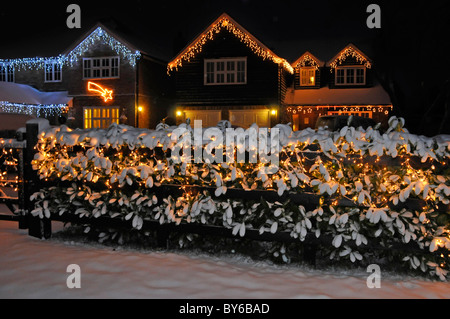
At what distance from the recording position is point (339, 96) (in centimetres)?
2858

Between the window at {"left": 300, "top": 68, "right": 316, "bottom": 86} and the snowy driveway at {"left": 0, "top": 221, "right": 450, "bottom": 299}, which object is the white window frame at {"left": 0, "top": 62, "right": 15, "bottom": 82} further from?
the snowy driveway at {"left": 0, "top": 221, "right": 450, "bottom": 299}

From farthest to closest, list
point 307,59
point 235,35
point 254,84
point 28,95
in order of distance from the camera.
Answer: point 307,59
point 28,95
point 254,84
point 235,35

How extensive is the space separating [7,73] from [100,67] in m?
8.86

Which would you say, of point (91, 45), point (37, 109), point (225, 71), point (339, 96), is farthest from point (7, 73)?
point (339, 96)

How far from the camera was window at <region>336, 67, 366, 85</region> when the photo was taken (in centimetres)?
2928

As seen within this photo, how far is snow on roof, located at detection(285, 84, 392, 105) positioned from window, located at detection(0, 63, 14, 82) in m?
21.7

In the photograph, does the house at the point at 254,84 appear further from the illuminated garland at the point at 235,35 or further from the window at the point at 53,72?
Answer: the window at the point at 53,72

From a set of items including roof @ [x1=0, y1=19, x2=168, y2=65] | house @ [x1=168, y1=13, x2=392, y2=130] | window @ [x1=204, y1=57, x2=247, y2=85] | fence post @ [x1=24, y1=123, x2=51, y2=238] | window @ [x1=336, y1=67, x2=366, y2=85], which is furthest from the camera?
window @ [x1=336, y1=67, x2=366, y2=85]

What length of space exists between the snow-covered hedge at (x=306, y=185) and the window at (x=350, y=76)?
2613 centimetres

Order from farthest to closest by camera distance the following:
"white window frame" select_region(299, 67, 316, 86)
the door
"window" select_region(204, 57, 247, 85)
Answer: "white window frame" select_region(299, 67, 316, 86), the door, "window" select_region(204, 57, 247, 85)

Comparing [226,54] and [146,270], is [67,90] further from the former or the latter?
[146,270]

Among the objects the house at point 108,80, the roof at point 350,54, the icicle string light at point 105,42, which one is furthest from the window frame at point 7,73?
the roof at point 350,54

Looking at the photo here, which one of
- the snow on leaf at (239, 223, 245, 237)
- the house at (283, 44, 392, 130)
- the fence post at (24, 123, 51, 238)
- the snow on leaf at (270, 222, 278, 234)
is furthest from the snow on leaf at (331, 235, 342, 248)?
the house at (283, 44, 392, 130)

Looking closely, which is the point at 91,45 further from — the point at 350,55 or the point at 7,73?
the point at 350,55
